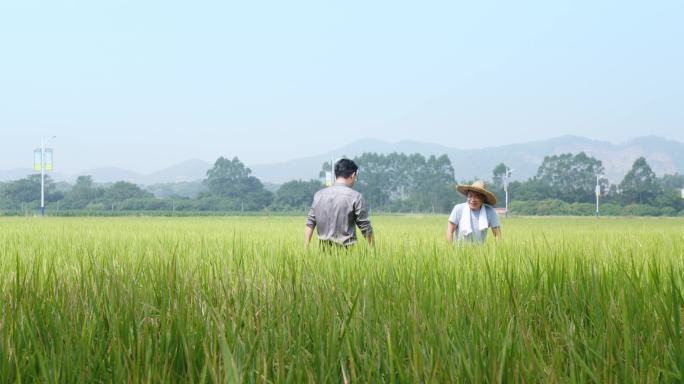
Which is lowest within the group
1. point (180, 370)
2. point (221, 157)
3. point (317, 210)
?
point (180, 370)

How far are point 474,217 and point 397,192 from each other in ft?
394

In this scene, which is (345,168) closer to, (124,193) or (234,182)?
(124,193)

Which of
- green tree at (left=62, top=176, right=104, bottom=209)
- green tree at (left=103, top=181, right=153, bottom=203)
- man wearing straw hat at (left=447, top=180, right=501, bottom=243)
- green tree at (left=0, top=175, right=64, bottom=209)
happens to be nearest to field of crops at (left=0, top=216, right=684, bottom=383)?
man wearing straw hat at (left=447, top=180, right=501, bottom=243)

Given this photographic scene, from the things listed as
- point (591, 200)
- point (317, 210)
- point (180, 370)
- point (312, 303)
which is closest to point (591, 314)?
point (312, 303)

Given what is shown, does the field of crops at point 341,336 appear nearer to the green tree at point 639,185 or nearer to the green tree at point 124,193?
the green tree at point 124,193

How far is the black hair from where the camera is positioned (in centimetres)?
577

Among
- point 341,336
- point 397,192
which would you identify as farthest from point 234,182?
point 341,336

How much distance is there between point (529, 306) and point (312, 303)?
2.85ft

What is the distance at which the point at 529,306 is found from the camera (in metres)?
2.36

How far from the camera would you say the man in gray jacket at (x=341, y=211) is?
18.9 feet

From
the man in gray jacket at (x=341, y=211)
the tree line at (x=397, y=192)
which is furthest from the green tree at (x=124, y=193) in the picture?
the man in gray jacket at (x=341, y=211)

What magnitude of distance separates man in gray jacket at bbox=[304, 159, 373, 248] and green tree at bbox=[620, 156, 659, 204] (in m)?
96.8

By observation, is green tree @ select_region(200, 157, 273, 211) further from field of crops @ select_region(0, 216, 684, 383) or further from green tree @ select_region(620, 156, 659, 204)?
field of crops @ select_region(0, 216, 684, 383)

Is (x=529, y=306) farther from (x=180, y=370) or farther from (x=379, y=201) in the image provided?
(x=379, y=201)
